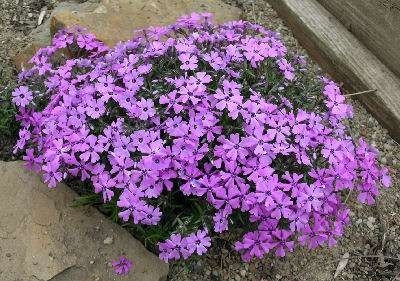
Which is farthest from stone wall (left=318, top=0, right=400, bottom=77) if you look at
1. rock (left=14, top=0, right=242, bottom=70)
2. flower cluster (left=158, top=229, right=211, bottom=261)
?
flower cluster (left=158, top=229, right=211, bottom=261)

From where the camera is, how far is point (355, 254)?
9.89 ft

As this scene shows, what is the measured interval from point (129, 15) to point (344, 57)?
1.35m

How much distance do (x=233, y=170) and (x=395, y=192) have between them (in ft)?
4.45

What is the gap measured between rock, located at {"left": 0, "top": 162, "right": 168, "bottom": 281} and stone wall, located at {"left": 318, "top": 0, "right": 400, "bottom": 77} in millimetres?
1882

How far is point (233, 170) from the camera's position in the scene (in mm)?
2330

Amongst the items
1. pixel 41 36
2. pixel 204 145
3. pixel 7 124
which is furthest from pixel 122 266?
pixel 41 36

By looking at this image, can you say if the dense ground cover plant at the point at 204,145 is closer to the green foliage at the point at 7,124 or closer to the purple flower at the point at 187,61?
the purple flower at the point at 187,61

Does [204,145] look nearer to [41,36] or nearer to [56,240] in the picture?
[56,240]

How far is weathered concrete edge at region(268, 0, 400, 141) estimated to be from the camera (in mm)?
3510

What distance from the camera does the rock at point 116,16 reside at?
11.7 feet

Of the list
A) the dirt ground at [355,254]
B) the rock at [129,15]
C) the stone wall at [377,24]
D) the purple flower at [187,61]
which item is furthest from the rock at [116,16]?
the purple flower at [187,61]

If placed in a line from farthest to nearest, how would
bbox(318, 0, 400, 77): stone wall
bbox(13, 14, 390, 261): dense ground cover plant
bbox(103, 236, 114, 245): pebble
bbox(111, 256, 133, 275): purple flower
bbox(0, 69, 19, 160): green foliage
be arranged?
bbox(318, 0, 400, 77): stone wall
bbox(0, 69, 19, 160): green foliage
bbox(103, 236, 114, 245): pebble
bbox(111, 256, 133, 275): purple flower
bbox(13, 14, 390, 261): dense ground cover plant

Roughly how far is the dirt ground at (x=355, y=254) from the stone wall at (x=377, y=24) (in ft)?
1.15

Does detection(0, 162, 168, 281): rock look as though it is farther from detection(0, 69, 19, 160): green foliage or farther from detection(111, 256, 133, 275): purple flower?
detection(0, 69, 19, 160): green foliage
